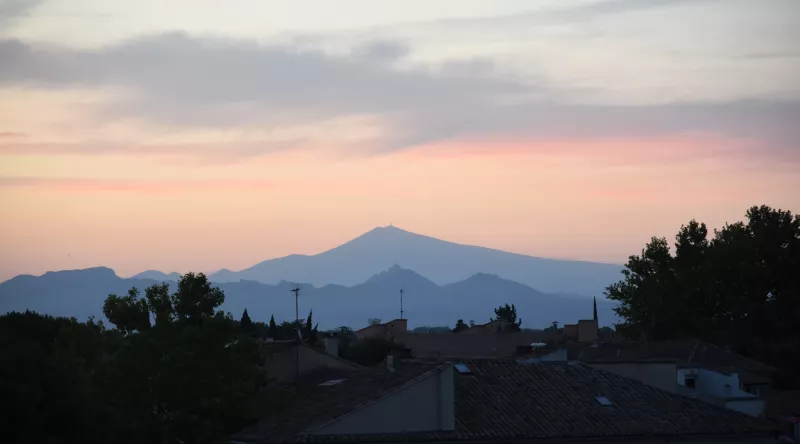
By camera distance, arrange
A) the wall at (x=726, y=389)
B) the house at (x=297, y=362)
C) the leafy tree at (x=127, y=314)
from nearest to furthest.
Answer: the house at (x=297, y=362) < the wall at (x=726, y=389) < the leafy tree at (x=127, y=314)

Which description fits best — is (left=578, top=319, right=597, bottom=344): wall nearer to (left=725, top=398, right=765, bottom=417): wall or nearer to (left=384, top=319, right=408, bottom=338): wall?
(left=384, top=319, right=408, bottom=338): wall

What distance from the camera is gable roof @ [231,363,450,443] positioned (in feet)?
109

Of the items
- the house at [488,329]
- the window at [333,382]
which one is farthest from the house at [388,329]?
the window at [333,382]

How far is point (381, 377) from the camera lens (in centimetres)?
3731

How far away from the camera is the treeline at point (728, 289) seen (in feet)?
253

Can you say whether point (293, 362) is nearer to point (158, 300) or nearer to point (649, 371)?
point (649, 371)

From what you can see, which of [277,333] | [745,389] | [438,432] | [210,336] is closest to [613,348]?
[745,389]

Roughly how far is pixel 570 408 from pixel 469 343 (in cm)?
4601

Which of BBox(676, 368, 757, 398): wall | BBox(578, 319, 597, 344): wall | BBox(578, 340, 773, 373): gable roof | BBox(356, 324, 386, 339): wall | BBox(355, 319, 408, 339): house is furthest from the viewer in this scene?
BBox(356, 324, 386, 339): wall

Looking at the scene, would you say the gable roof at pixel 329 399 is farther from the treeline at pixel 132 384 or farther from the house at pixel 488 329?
the house at pixel 488 329

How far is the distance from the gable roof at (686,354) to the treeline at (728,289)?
55.3 feet

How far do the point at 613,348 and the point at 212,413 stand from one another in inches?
926

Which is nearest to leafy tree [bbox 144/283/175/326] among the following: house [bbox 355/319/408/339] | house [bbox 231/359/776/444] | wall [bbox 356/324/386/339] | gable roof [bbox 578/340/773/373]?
house [bbox 355/319/408/339]

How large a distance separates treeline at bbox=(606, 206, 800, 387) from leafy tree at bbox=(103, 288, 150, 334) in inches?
1303
